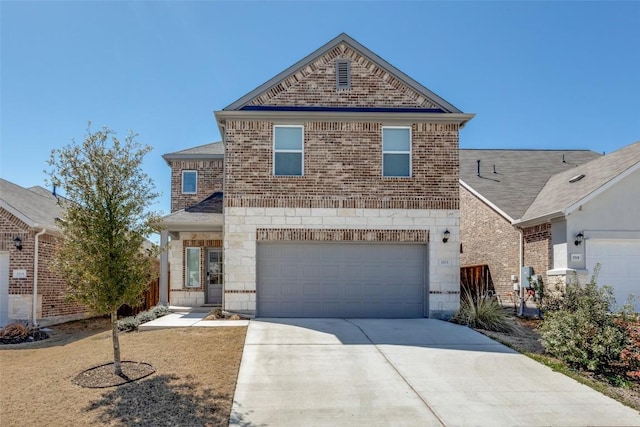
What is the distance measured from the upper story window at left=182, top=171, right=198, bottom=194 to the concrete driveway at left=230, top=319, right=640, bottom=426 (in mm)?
9125

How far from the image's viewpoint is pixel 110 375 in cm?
720

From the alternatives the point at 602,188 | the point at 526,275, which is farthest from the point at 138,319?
the point at 602,188

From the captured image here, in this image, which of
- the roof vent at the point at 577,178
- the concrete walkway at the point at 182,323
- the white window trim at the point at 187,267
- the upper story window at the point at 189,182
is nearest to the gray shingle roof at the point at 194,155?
Result: the upper story window at the point at 189,182

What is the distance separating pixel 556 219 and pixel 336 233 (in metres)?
6.53

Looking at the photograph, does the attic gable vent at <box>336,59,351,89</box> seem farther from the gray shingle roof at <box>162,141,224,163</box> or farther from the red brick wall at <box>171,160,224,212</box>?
the red brick wall at <box>171,160,224,212</box>

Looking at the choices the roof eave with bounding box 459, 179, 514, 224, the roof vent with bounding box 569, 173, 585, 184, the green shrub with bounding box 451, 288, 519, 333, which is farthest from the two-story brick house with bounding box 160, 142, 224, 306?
the roof vent with bounding box 569, 173, 585, 184

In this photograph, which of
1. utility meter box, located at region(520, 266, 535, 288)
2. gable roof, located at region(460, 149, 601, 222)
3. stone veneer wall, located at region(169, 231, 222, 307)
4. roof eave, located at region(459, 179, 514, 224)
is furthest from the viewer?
gable roof, located at region(460, 149, 601, 222)

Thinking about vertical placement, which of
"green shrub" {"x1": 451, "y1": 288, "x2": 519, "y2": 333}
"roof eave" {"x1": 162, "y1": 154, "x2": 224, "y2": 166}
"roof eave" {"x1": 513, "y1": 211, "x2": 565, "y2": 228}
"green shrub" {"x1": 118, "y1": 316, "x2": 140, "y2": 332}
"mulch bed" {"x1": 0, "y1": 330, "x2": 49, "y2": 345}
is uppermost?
"roof eave" {"x1": 162, "y1": 154, "x2": 224, "y2": 166}

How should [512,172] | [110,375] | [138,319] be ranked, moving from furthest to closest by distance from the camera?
1. [512,172]
2. [138,319]
3. [110,375]

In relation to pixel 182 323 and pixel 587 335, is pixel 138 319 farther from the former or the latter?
pixel 587 335

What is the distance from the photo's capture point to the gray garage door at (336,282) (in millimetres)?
12211

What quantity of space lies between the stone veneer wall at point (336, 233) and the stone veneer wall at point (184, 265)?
3800 millimetres

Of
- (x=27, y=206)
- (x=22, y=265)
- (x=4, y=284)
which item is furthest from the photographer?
(x=27, y=206)

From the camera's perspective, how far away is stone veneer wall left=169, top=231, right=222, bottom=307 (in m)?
15.7
